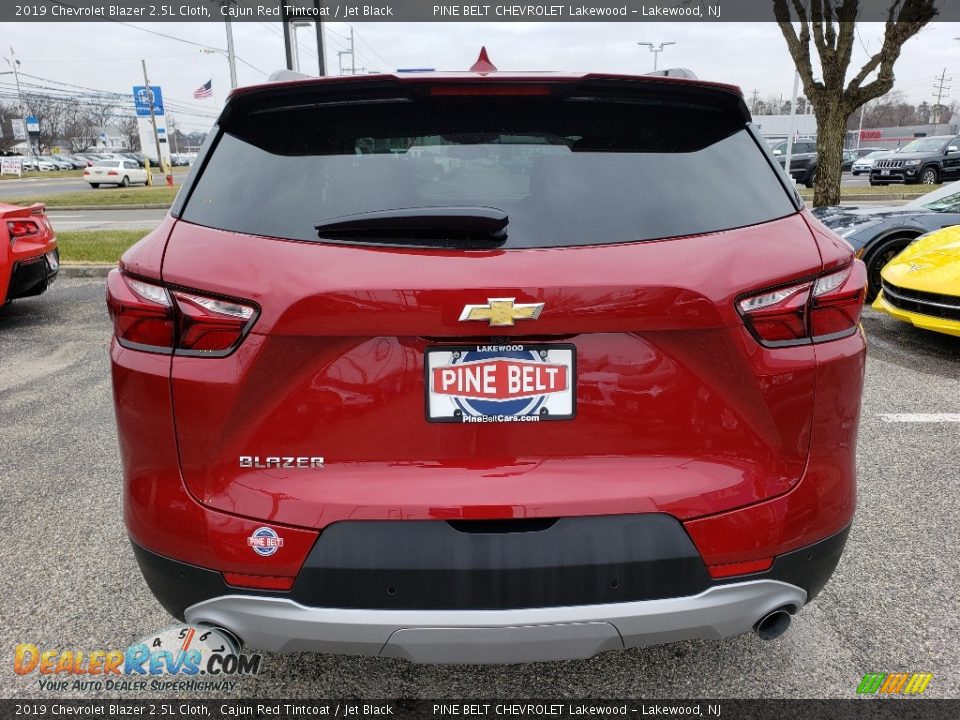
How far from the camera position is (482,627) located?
1.62 metres

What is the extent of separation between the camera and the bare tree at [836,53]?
36.6 feet

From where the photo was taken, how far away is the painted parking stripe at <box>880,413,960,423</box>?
4363 millimetres

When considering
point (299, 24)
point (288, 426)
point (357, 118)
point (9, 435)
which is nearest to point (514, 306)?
point (288, 426)

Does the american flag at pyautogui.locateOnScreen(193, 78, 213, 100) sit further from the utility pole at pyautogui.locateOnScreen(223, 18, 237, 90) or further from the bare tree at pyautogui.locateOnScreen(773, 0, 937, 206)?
the bare tree at pyautogui.locateOnScreen(773, 0, 937, 206)

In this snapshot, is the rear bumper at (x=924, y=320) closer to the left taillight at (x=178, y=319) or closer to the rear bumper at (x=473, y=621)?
the rear bumper at (x=473, y=621)

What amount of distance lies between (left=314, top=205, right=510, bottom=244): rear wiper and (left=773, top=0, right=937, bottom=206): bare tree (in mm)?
12255

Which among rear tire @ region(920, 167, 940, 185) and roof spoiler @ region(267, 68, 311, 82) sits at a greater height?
roof spoiler @ region(267, 68, 311, 82)

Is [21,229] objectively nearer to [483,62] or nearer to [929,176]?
[483,62]

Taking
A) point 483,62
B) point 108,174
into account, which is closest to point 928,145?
point 483,62

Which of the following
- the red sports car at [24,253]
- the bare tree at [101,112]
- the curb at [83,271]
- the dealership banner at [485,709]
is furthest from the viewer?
the bare tree at [101,112]

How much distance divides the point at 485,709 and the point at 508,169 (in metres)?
1.55

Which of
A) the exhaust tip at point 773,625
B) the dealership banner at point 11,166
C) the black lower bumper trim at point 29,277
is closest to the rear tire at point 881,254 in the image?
the exhaust tip at point 773,625

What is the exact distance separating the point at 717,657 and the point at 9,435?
162 inches

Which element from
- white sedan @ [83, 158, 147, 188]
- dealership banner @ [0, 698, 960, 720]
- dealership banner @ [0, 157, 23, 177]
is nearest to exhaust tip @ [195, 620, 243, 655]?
dealership banner @ [0, 698, 960, 720]
